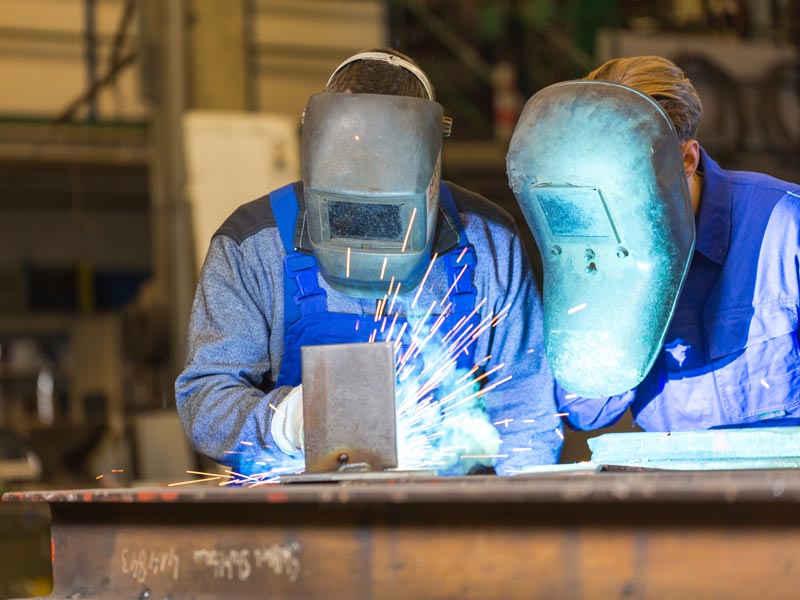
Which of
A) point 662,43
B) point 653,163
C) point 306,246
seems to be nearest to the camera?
point 653,163

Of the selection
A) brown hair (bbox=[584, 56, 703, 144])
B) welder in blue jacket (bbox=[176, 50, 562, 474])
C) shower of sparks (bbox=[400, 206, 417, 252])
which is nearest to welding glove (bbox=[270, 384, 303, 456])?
welder in blue jacket (bbox=[176, 50, 562, 474])

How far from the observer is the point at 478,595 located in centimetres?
136

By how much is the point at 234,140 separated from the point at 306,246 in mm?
2633

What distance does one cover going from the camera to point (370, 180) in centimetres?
185

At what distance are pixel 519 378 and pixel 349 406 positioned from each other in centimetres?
67

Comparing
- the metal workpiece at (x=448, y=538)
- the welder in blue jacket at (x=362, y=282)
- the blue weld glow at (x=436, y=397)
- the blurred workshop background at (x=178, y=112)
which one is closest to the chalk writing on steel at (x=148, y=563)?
the metal workpiece at (x=448, y=538)

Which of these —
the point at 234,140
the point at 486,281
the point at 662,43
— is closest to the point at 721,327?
the point at 486,281

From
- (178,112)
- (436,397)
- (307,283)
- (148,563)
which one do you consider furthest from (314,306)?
(178,112)

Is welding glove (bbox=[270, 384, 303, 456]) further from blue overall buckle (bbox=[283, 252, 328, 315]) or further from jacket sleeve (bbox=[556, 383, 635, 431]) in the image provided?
jacket sleeve (bbox=[556, 383, 635, 431])

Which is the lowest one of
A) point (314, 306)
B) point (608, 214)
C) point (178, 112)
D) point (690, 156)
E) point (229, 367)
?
point (229, 367)

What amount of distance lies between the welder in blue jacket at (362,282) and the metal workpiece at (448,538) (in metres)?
0.34

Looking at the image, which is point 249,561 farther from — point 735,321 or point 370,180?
point 735,321

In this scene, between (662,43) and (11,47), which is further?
(11,47)

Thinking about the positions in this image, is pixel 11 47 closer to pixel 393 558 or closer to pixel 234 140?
pixel 234 140
